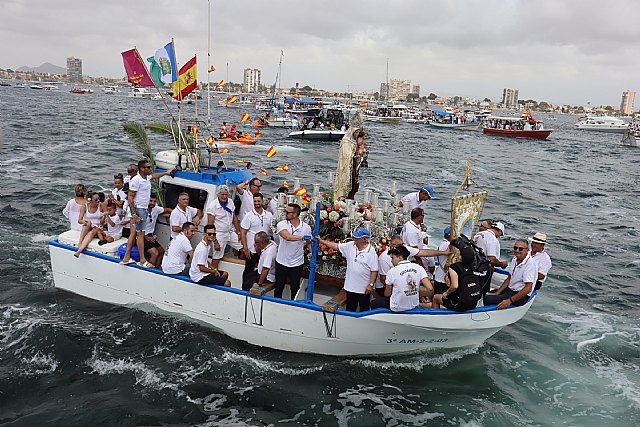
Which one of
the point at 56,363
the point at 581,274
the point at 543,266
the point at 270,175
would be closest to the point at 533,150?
the point at 270,175

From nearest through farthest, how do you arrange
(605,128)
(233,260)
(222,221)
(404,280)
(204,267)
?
(404,280), (204,267), (222,221), (233,260), (605,128)

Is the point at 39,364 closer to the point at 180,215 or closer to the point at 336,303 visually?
the point at 180,215

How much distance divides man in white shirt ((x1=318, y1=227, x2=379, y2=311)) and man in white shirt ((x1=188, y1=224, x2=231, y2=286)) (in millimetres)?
2052

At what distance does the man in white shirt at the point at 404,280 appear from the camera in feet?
24.8

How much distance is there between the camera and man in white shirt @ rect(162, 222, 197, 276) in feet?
28.1

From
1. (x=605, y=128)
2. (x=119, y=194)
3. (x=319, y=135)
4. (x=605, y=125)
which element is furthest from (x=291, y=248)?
(x=605, y=128)

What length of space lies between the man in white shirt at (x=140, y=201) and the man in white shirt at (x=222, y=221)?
1232mm

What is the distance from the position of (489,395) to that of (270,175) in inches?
913

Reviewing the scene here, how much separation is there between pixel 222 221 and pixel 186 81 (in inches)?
118

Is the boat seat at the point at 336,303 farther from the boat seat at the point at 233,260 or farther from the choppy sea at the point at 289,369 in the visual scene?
the boat seat at the point at 233,260

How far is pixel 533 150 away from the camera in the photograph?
5350 centimetres

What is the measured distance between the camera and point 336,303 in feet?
26.7

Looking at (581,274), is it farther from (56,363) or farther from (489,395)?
(56,363)

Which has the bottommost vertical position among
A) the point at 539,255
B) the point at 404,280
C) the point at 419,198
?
the point at 404,280
